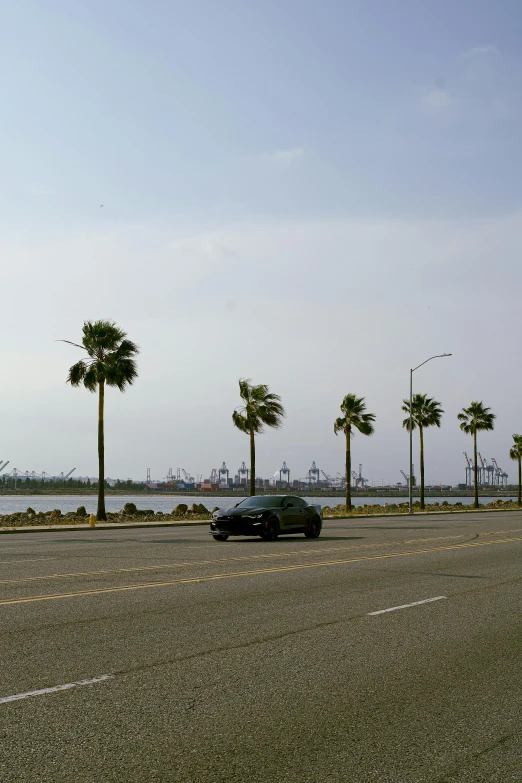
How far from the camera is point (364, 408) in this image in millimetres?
65375

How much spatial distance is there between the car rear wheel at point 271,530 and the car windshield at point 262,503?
27.6 inches

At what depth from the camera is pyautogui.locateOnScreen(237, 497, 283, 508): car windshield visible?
26.8 metres

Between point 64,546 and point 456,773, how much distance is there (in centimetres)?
1942

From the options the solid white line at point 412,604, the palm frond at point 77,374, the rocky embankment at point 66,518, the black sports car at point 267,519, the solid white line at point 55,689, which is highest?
the palm frond at point 77,374

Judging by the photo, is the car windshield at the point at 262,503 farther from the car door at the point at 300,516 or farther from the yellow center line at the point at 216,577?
the yellow center line at the point at 216,577

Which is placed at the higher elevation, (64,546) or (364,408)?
(364,408)

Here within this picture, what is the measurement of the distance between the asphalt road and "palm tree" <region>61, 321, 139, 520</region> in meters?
28.8

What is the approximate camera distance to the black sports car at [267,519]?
25.5m

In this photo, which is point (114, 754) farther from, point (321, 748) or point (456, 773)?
point (456, 773)

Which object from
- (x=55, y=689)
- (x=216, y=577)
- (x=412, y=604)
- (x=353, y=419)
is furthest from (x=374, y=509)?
(x=55, y=689)

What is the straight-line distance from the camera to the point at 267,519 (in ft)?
85.1

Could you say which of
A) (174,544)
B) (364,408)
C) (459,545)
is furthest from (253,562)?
(364,408)

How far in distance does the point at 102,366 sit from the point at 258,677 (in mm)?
37424

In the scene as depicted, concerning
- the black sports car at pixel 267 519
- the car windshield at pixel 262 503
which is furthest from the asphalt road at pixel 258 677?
the car windshield at pixel 262 503
